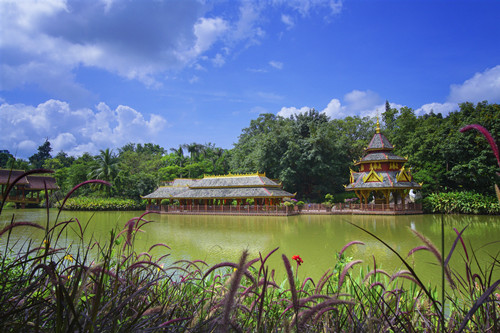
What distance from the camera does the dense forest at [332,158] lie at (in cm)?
1923

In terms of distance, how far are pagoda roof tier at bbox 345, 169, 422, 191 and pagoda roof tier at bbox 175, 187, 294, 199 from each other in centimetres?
503

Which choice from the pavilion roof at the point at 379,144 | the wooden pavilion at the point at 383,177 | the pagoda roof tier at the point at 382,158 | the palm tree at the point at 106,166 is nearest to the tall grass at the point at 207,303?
the wooden pavilion at the point at 383,177

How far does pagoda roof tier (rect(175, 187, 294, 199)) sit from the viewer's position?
22547 millimetres

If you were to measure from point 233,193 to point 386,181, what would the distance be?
10.5 m

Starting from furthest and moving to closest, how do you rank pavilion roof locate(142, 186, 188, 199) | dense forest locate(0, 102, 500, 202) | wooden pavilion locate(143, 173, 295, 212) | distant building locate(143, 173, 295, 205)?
pavilion roof locate(142, 186, 188, 199)
distant building locate(143, 173, 295, 205)
wooden pavilion locate(143, 173, 295, 212)
dense forest locate(0, 102, 500, 202)

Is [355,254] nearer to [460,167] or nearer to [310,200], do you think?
[460,167]

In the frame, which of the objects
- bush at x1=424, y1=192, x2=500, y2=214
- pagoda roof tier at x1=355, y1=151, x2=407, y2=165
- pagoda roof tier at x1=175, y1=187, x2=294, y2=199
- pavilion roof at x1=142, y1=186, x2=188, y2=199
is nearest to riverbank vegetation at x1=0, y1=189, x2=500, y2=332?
bush at x1=424, y1=192, x2=500, y2=214

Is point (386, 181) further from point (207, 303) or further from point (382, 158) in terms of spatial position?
point (207, 303)

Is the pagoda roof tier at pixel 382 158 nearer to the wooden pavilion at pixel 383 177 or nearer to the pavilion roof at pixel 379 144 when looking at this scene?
the wooden pavilion at pixel 383 177

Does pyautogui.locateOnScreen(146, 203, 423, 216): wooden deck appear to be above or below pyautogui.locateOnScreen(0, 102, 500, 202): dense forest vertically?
below

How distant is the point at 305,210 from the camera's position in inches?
880

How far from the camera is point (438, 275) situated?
19.6ft

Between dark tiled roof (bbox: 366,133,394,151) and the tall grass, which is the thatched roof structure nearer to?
dark tiled roof (bbox: 366,133,394,151)

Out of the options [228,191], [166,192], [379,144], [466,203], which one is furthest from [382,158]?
[166,192]
